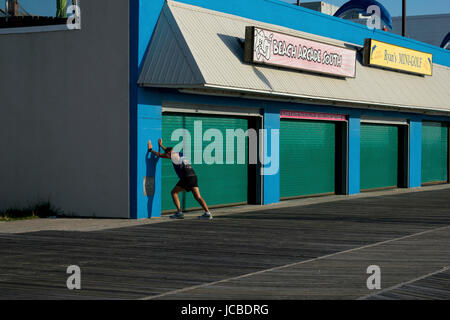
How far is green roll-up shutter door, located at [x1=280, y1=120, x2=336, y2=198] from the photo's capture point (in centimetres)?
1933

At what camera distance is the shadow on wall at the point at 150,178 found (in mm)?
14703

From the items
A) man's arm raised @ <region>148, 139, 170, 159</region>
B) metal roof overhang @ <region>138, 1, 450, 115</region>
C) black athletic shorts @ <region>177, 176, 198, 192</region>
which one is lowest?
black athletic shorts @ <region>177, 176, 198, 192</region>

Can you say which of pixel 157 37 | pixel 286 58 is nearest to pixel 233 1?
pixel 286 58

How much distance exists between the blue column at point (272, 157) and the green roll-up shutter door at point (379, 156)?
5.13m

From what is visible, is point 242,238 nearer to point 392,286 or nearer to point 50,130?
point 392,286

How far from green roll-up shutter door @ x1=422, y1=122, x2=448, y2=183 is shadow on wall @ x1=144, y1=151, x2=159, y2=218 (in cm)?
1518

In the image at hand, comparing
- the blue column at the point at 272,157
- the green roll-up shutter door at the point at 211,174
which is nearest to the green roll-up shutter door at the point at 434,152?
the blue column at the point at 272,157

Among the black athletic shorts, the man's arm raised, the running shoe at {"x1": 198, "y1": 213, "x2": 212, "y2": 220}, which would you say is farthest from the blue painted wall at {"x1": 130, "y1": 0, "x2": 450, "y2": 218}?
the running shoe at {"x1": 198, "y1": 213, "x2": 212, "y2": 220}

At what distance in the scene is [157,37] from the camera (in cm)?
1475

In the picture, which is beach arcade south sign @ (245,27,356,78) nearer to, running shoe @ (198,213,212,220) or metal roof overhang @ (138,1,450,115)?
metal roof overhang @ (138,1,450,115)

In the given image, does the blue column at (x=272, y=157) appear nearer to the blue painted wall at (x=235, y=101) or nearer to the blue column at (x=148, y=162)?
the blue painted wall at (x=235, y=101)

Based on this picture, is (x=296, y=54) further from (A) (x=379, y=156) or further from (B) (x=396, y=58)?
(A) (x=379, y=156)

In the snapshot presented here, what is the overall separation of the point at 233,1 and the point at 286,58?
6.38ft
